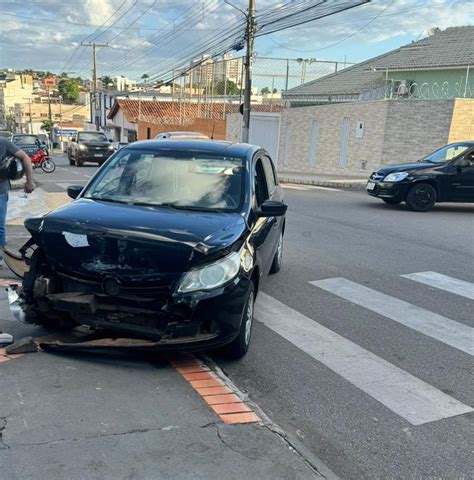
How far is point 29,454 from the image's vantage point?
9.25 ft

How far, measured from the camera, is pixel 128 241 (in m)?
3.82

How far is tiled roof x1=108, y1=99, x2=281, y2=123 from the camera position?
45094mm

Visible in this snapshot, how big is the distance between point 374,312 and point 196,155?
2572 millimetres

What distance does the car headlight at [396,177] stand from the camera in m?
13.3

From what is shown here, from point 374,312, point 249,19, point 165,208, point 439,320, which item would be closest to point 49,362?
point 165,208

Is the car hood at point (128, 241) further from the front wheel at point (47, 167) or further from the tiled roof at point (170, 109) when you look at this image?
the tiled roof at point (170, 109)

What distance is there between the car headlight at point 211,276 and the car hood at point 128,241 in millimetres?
62

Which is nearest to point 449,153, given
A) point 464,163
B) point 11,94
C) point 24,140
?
point 464,163

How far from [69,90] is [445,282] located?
122515 millimetres

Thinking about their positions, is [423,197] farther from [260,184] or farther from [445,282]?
[260,184]

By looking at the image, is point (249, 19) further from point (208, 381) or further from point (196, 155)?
point (208, 381)

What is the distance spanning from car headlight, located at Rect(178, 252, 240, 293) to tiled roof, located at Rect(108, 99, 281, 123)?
39.1 metres

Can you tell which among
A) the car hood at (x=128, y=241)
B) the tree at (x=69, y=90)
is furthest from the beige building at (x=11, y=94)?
the car hood at (x=128, y=241)

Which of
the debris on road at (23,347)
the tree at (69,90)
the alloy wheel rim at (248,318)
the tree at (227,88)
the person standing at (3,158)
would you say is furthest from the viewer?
the tree at (69,90)
